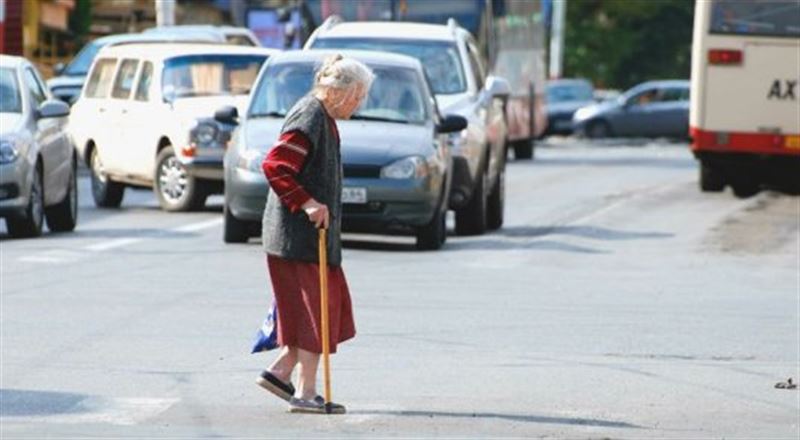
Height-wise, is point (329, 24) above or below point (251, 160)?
above

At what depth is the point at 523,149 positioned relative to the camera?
46.1m

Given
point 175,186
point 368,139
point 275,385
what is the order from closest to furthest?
point 275,385 < point 368,139 < point 175,186

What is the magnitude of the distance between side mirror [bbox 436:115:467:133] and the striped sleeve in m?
10.7

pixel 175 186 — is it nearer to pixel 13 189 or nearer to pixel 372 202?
pixel 13 189

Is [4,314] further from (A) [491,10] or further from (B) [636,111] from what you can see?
(B) [636,111]

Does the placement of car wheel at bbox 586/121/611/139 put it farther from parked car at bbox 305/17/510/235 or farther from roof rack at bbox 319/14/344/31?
parked car at bbox 305/17/510/235

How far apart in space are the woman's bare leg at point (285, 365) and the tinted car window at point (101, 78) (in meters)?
16.7

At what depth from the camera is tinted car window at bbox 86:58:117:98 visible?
27.4 meters

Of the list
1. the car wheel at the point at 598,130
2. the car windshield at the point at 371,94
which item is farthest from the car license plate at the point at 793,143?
the car wheel at the point at 598,130

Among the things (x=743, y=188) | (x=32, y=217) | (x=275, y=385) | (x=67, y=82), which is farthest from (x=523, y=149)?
(x=275, y=385)

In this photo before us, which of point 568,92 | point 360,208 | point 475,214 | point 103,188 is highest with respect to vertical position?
point 360,208

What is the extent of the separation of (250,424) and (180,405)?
0.67 meters

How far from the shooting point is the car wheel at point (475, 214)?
2327cm

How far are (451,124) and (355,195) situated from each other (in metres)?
1.51
